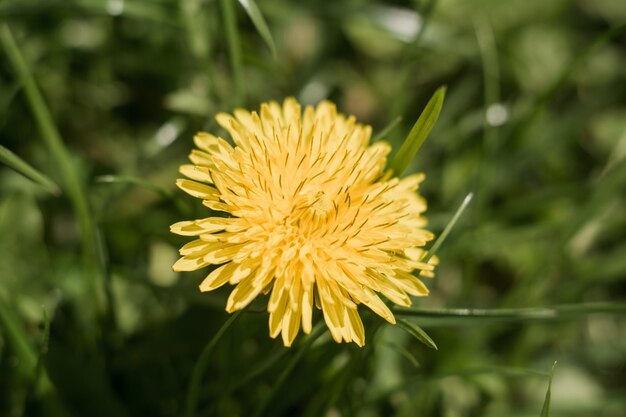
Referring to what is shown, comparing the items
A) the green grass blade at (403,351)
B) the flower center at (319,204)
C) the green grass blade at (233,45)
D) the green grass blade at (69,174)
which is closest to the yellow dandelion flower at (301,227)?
the flower center at (319,204)

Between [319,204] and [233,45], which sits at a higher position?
[233,45]

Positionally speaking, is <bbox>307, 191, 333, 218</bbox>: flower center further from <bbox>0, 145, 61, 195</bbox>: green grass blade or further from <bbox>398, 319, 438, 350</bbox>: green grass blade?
<bbox>0, 145, 61, 195</bbox>: green grass blade

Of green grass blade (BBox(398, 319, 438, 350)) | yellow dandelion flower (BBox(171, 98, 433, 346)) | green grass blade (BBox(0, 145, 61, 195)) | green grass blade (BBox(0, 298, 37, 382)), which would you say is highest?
green grass blade (BBox(0, 145, 61, 195))

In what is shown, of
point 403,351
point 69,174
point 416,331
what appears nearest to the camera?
point 416,331

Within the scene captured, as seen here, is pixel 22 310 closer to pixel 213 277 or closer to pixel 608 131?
pixel 213 277

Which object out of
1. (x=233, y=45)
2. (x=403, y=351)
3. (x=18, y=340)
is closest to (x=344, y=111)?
(x=233, y=45)

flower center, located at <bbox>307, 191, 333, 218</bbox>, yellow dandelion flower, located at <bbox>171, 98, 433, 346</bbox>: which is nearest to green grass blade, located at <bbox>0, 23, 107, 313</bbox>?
yellow dandelion flower, located at <bbox>171, 98, 433, 346</bbox>

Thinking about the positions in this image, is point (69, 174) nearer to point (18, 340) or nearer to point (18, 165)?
point (18, 165)
